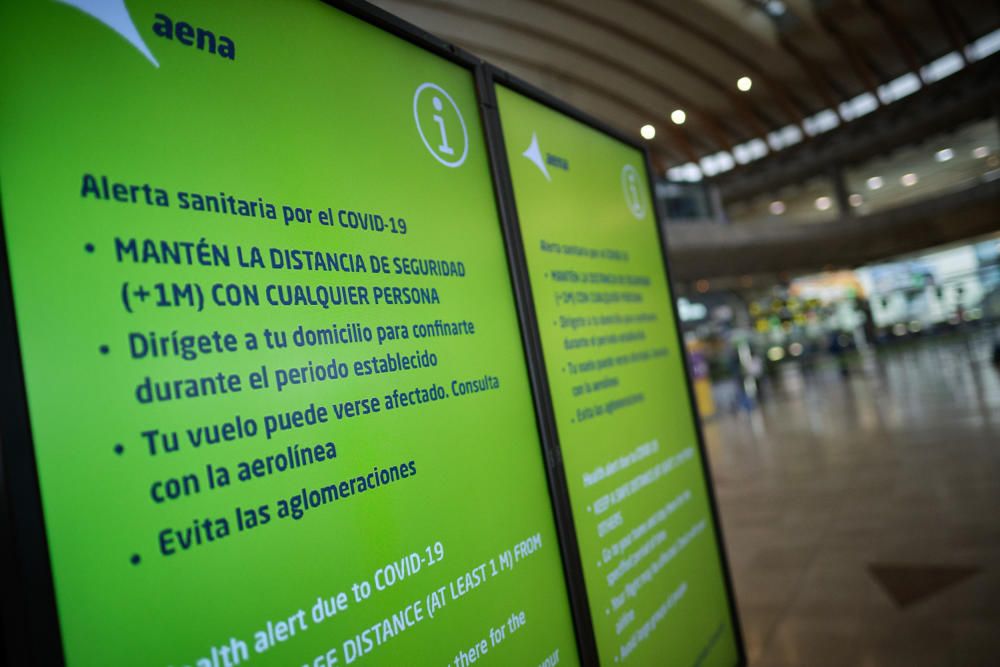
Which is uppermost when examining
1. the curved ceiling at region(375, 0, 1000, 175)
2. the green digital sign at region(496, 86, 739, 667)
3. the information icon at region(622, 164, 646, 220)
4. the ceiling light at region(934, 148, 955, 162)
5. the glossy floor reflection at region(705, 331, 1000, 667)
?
the curved ceiling at region(375, 0, 1000, 175)

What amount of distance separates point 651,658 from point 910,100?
32.2 m

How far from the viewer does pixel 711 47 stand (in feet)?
83.0

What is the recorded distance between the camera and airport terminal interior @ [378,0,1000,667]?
12.9 ft

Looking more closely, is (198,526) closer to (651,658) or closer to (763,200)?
(651,658)

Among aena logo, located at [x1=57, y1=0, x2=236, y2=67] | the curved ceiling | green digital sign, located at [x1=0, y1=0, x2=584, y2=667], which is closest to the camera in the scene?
green digital sign, located at [x1=0, y1=0, x2=584, y2=667]

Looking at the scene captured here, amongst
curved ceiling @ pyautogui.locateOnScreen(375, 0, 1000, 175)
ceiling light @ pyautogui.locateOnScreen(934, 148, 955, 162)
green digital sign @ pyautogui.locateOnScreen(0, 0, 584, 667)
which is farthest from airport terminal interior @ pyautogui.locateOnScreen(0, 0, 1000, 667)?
ceiling light @ pyautogui.locateOnScreen(934, 148, 955, 162)

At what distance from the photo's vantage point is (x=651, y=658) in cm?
252

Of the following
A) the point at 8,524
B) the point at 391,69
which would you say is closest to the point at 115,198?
the point at 8,524

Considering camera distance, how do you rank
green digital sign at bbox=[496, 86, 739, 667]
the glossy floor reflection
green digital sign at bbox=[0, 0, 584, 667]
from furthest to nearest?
the glossy floor reflection
green digital sign at bbox=[496, 86, 739, 667]
green digital sign at bbox=[0, 0, 584, 667]

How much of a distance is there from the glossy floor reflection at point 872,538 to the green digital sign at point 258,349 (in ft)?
7.35

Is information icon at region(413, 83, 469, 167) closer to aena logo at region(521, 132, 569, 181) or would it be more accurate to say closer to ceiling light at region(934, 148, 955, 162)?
aena logo at region(521, 132, 569, 181)

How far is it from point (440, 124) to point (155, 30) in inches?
37.2

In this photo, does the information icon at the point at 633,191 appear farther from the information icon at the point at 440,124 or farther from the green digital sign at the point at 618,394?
the information icon at the point at 440,124

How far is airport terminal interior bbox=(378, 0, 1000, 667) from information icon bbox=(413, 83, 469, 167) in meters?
3.16
